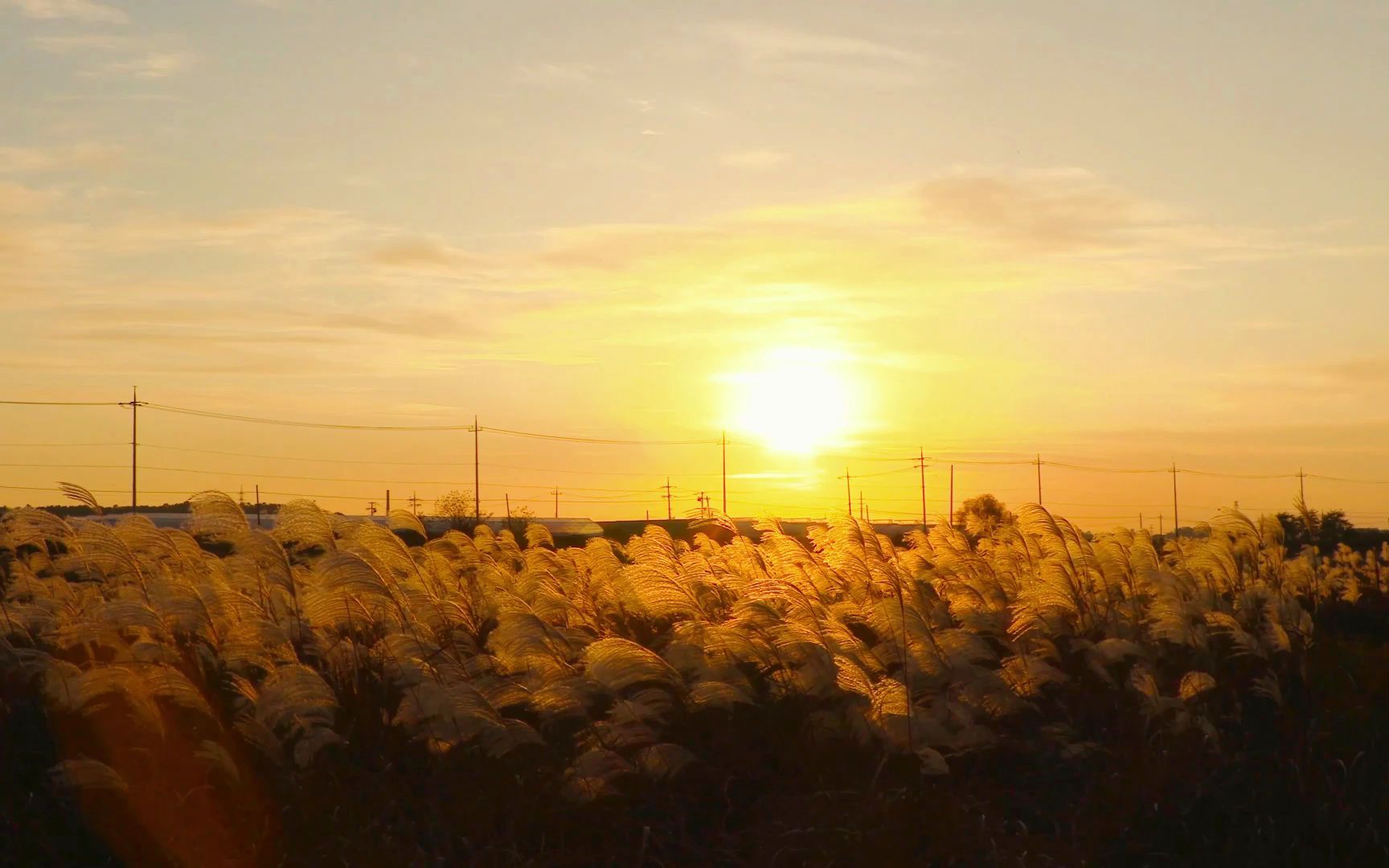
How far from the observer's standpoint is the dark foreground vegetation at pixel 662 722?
7289 mm

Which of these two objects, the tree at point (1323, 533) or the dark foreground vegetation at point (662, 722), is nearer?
the dark foreground vegetation at point (662, 722)

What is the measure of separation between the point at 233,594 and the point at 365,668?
3.41 feet

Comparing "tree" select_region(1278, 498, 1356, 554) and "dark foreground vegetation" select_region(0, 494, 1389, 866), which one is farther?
"tree" select_region(1278, 498, 1356, 554)

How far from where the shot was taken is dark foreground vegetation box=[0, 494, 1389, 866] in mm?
7289

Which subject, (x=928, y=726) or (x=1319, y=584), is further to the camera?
(x=1319, y=584)

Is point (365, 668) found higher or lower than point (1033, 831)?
higher

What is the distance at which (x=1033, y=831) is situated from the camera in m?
7.90

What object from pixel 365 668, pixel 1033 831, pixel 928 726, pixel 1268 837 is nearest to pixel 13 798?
pixel 365 668

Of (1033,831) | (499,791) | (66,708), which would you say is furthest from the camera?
(66,708)

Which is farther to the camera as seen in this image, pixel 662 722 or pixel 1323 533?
pixel 1323 533

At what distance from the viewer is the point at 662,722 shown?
7.68m

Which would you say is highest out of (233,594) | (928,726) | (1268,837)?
(233,594)

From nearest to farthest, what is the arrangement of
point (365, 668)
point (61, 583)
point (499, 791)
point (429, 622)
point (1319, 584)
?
1. point (499, 791)
2. point (365, 668)
3. point (429, 622)
4. point (61, 583)
5. point (1319, 584)

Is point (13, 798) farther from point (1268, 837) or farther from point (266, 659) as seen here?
point (1268, 837)
